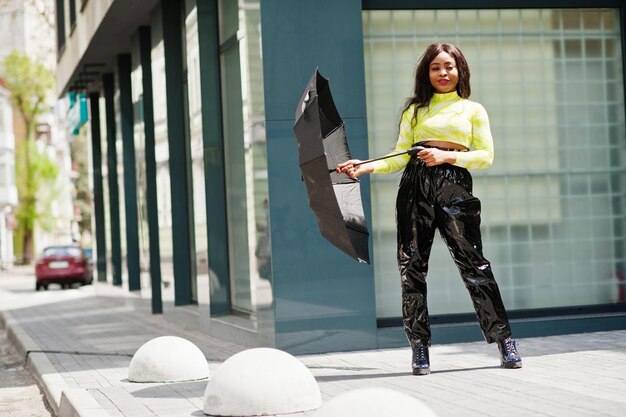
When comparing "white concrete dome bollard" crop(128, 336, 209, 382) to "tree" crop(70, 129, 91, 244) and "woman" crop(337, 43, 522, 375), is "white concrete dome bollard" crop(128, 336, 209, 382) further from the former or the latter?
"tree" crop(70, 129, 91, 244)

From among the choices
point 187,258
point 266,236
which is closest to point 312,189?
point 266,236

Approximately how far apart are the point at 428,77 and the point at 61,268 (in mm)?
27581

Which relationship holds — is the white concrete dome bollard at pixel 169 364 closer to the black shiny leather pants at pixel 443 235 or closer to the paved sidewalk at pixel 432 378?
the paved sidewalk at pixel 432 378

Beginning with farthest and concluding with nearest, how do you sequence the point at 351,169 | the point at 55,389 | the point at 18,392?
the point at 18,392 → the point at 55,389 → the point at 351,169

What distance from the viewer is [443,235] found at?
768 cm

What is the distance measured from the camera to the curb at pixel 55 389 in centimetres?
697

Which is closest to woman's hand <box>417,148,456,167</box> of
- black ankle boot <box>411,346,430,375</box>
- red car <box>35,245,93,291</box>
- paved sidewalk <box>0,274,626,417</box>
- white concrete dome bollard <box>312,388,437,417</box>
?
black ankle boot <box>411,346,430,375</box>

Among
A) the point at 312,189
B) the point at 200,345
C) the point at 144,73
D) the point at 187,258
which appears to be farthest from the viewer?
the point at 144,73

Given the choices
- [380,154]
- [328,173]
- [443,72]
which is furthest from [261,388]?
[380,154]

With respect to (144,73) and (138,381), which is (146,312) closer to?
(144,73)

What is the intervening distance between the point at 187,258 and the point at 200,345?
11.0ft

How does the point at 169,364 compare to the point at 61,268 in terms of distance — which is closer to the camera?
the point at 169,364

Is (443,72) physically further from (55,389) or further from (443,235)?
(55,389)

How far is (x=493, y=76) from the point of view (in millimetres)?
10898
